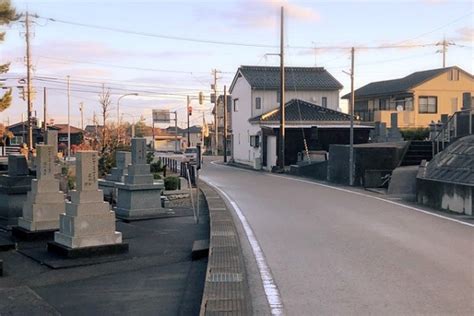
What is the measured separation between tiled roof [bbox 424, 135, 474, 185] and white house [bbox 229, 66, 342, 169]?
26773 millimetres

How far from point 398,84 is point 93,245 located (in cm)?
4929

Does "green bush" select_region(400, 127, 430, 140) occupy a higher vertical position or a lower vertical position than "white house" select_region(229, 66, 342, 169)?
lower

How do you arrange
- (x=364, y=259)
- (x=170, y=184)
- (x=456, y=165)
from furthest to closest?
(x=170, y=184), (x=456, y=165), (x=364, y=259)

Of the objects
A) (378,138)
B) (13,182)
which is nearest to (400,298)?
(13,182)

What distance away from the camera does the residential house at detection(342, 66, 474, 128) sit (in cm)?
4969

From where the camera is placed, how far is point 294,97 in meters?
48.8

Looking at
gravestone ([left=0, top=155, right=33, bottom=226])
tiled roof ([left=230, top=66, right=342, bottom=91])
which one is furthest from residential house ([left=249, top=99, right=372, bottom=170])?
gravestone ([left=0, top=155, right=33, bottom=226])

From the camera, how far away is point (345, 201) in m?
18.3

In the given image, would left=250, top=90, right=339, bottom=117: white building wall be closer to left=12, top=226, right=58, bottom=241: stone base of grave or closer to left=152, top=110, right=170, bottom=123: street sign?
left=12, top=226, right=58, bottom=241: stone base of grave

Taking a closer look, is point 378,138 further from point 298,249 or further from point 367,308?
point 367,308

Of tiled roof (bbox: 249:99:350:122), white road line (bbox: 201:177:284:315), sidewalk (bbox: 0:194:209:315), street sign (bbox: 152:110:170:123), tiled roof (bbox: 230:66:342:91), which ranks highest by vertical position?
tiled roof (bbox: 230:66:342:91)

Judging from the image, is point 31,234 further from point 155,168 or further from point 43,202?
point 155,168

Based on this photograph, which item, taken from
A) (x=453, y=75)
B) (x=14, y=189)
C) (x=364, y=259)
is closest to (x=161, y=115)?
(x=453, y=75)

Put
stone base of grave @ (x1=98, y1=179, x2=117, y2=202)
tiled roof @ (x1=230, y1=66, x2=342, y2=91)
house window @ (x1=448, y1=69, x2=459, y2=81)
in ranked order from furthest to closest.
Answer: house window @ (x1=448, y1=69, x2=459, y2=81), tiled roof @ (x1=230, y1=66, x2=342, y2=91), stone base of grave @ (x1=98, y1=179, x2=117, y2=202)
